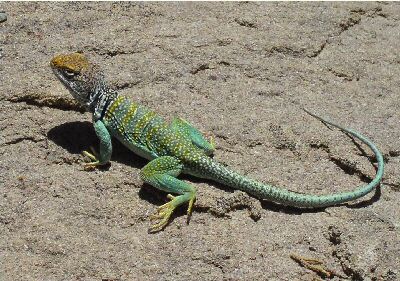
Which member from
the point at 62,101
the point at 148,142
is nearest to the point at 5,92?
the point at 62,101

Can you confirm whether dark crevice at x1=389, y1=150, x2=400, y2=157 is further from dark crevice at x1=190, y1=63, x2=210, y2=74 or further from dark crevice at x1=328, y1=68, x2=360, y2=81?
dark crevice at x1=190, y1=63, x2=210, y2=74

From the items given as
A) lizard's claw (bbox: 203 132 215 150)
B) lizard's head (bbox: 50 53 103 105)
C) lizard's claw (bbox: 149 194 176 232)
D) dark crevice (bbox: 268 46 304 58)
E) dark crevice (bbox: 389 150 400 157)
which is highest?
dark crevice (bbox: 268 46 304 58)

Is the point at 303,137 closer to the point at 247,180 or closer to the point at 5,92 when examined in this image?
the point at 247,180

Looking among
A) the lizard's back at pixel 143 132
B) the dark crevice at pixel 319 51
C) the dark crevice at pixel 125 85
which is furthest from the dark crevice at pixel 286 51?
the lizard's back at pixel 143 132

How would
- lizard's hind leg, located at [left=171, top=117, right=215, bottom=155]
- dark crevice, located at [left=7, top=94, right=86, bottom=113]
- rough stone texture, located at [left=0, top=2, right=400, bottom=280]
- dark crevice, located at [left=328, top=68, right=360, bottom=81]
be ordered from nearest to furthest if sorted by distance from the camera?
rough stone texture, located at [left=0, top=2, right=400, bottom=280] < lizard's hind leg, located at [left=171, top=117, right=215, bottom=155] < dark crevice, located at [left=7, top=94, right=86, bottom=113] < dark crevice, located at [left=328, top=68, right=360, bottom=81]

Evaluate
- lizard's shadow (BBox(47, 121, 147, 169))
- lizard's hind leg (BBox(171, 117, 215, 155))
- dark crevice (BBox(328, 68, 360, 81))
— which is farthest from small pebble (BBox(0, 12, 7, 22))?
dark crevice (BBox(328, 68, 360, 81))

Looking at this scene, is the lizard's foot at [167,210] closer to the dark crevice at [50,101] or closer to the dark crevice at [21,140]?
→ the dark crevice at [21,140]

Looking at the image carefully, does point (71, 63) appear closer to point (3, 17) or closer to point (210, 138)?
point (210, 138)
